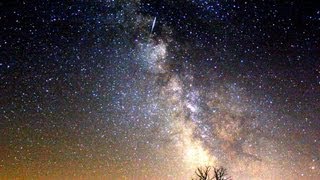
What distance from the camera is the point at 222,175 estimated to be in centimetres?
18062

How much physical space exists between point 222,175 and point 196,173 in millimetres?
2075

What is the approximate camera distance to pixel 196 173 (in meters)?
181
